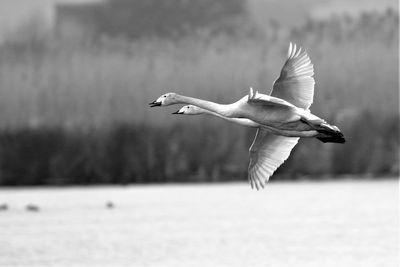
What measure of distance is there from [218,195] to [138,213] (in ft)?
72.3

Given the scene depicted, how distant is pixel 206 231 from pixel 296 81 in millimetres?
27920

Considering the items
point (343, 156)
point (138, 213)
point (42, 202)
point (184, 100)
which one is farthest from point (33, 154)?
point (184, 100)

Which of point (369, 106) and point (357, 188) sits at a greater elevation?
point (369, 106)

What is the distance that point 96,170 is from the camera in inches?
3071

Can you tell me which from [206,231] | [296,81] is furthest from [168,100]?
[206,231]

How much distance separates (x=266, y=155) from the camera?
14555mm

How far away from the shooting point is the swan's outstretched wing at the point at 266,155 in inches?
567

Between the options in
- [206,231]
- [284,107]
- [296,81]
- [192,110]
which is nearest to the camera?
[284,107]

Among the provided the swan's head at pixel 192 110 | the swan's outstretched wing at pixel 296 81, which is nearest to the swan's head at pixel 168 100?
the swan's head at pixel 192 110

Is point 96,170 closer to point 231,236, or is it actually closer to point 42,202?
point 42,202

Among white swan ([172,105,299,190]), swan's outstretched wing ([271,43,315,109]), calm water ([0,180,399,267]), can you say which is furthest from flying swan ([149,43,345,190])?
calm water ([0,180,399,267])

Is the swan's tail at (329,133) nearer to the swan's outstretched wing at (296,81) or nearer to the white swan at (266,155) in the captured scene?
the swan's outstretched wing at (296,81)

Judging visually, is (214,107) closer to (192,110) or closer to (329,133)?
(192,110)

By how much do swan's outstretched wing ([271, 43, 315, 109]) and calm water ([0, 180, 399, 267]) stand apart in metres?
15.2
